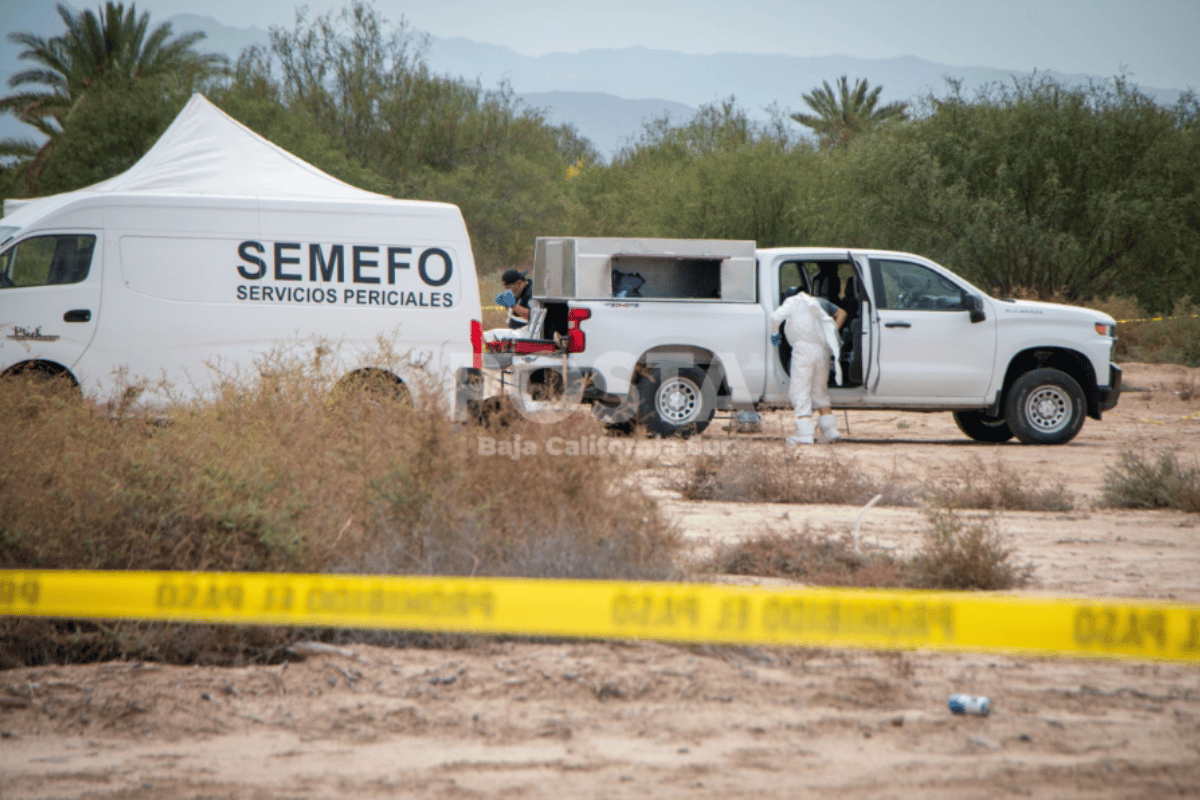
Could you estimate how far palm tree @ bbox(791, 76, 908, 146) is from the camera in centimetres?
4334

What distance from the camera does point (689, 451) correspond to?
29.0ft

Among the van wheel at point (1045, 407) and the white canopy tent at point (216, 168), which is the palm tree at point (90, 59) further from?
the van wheel at point (1045, 407)

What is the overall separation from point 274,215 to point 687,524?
201 inches

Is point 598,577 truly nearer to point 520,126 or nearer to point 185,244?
point 185,244

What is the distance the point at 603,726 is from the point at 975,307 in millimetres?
9130

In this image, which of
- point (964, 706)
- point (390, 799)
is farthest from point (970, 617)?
point (390, 799)

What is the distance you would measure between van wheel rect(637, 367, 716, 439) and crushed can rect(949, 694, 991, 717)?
7.68m

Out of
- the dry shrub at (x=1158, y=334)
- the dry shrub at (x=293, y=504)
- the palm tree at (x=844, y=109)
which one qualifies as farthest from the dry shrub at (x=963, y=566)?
the palm tree at (x=844, y=109)

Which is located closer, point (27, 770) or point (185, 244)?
point (27, 770)

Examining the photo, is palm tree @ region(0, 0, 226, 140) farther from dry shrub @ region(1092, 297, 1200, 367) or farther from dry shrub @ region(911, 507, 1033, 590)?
dry shrub @ region(911, 507, 1033, 590)

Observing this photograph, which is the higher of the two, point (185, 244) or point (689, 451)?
point (185, 244)

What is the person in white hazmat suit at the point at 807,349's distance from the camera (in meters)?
11.2

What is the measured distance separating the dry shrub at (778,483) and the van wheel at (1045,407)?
4.02 metres

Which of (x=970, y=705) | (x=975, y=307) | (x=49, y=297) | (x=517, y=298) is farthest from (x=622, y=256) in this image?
(x=970, y=705)
